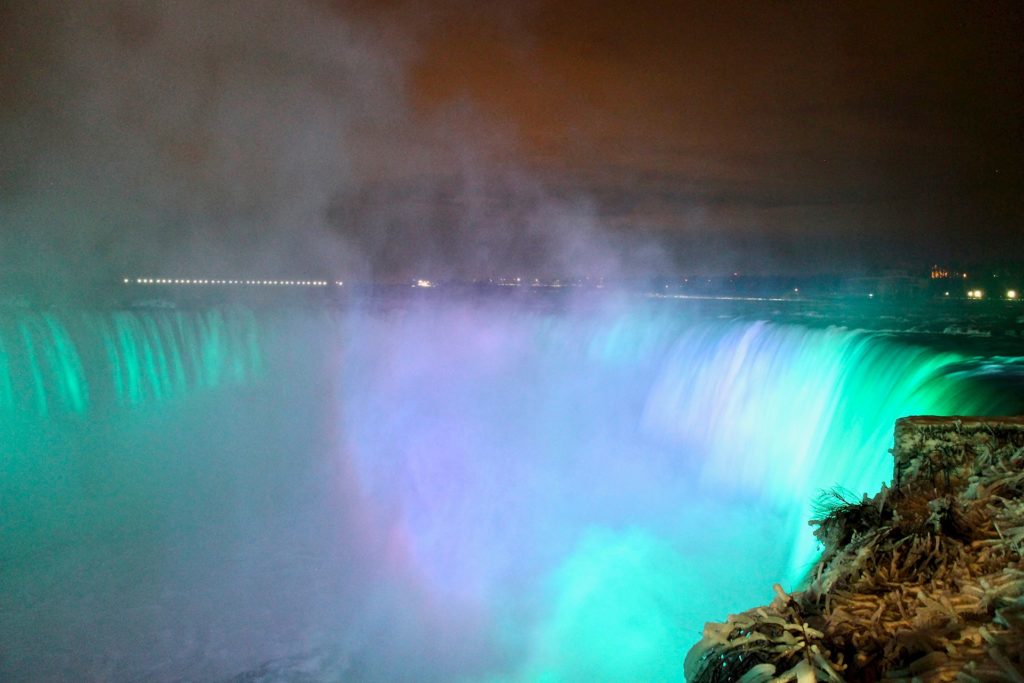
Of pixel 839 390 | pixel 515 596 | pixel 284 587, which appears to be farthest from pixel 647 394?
pixel 284 587

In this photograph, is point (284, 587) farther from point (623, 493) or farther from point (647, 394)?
point (647, 394)

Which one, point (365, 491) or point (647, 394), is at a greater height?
point (647, 394)

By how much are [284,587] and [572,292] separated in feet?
66.7

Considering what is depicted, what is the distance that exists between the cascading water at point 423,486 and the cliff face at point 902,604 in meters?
3.38

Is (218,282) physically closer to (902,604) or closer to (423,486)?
(423,486)

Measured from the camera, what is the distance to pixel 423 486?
14.3 metres

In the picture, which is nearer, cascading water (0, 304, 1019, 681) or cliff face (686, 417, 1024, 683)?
cliff face (686, 417, 1024, 683)

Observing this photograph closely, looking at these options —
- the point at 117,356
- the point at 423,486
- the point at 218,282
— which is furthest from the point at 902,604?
the point at 218,282

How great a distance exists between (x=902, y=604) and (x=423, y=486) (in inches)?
503

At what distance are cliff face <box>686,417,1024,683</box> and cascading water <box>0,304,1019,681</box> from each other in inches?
133

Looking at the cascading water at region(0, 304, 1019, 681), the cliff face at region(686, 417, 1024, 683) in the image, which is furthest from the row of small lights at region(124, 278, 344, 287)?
the cliff face at region(686, 417, 1024, 683)

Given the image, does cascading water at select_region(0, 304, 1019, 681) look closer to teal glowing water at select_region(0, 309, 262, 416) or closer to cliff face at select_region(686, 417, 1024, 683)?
teal glowing water at select_region(0, 309, 262, 416)

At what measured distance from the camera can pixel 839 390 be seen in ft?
31.2

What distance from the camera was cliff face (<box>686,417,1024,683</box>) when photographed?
1790 millimetres
